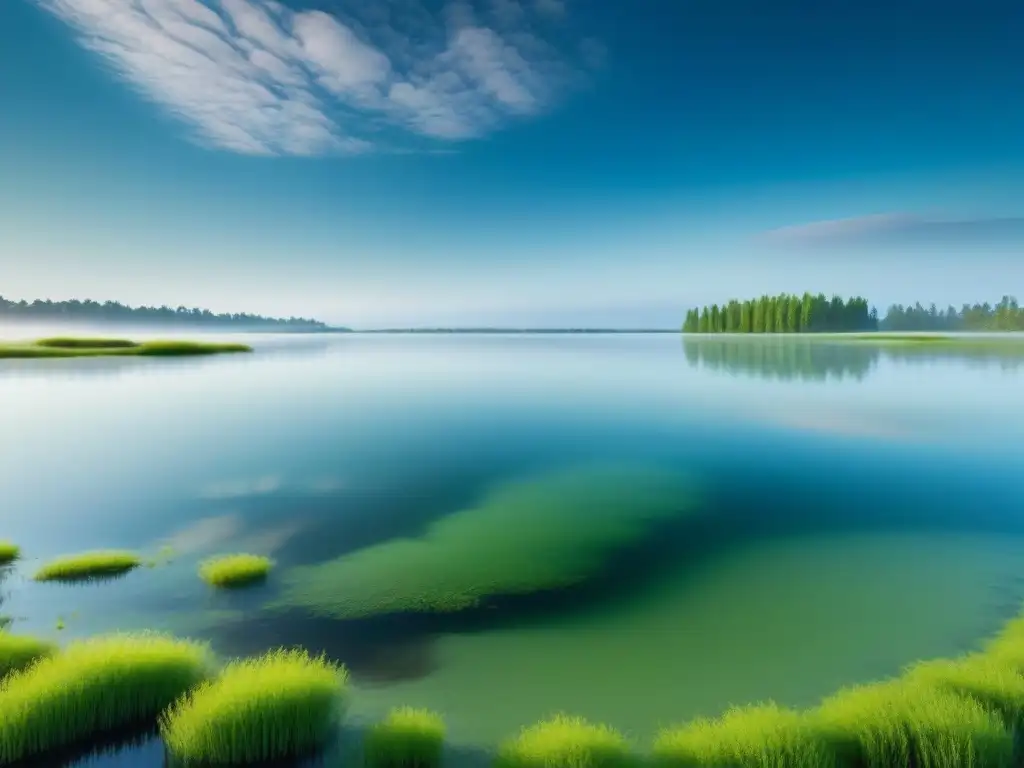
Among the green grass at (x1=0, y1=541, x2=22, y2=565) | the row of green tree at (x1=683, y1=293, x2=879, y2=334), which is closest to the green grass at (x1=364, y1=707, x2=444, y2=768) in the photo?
the green grass at (x1=0, y1=541, x2=22, y2=565)

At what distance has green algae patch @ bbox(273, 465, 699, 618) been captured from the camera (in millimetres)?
10984

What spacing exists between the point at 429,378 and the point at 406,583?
49417 millimetres

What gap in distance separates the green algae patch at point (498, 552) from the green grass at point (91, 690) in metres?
2.87

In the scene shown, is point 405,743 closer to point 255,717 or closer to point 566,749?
point 255,717

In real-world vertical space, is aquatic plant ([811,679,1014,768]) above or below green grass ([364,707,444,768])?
above

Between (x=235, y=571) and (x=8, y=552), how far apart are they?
6.28m

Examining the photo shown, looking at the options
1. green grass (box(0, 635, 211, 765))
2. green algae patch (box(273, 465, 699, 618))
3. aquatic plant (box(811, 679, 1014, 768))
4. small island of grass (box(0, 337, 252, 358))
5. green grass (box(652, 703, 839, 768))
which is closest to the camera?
aquatic plant (box(811, 679, 1014, 768))

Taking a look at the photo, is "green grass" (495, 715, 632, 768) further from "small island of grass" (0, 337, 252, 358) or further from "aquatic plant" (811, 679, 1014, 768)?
"small island of grass" (0, 337, 252, 358)

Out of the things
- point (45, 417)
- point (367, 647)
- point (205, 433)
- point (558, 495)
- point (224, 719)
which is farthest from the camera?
point (45, 417)

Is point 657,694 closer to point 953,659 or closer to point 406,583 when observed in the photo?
point 953,659

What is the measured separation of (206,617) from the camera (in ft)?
33.1

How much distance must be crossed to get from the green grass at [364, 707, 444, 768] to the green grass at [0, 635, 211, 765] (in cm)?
308

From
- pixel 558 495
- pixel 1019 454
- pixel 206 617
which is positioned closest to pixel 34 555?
pixel 206 617

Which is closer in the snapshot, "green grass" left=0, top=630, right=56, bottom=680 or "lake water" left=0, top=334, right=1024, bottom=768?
"green grass" left=0, top=630, right=56, bottom=680
